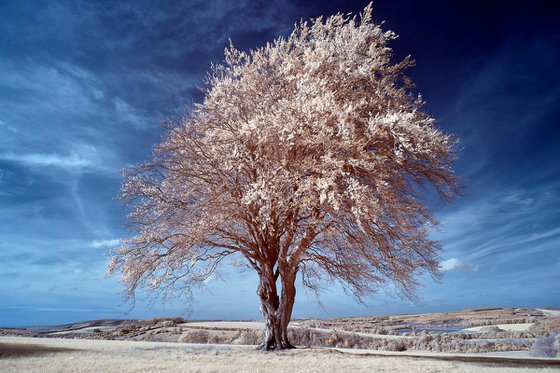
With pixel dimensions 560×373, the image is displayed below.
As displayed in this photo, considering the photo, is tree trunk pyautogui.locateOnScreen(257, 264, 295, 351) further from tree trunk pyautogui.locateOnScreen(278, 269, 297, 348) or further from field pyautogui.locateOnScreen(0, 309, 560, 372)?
field pyautogui.locateOnScreen(0, 309, 560, 372)

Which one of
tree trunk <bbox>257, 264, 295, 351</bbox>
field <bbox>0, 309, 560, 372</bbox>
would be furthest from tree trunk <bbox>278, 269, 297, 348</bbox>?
field <bbox>0, 309, 560, 372</bbox>

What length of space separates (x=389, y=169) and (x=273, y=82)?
22.6ft

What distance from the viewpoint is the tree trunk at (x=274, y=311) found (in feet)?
60.0

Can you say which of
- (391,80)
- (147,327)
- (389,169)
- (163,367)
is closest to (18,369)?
(163,367)

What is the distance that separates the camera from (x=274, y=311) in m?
18.7

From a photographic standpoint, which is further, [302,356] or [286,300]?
[286,300]

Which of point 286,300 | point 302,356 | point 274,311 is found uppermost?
point 286,300

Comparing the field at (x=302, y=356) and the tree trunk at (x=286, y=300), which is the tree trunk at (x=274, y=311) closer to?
the tree trunk at (x=286, y=300)

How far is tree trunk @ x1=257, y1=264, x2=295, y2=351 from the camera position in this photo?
18.3 m

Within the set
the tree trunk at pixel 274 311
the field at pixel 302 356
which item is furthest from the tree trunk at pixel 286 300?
the field at pixel 302 356

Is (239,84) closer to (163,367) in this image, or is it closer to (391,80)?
(391,80)

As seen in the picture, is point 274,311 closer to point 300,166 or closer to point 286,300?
point 286,300

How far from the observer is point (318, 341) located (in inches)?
1045

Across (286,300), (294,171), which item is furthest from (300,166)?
(286,300)
